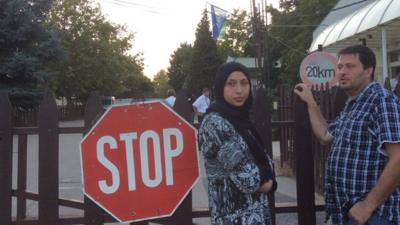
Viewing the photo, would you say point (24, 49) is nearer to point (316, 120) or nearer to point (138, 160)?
point (138, 160)

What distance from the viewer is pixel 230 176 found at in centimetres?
296

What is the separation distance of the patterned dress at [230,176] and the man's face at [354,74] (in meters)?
0.76

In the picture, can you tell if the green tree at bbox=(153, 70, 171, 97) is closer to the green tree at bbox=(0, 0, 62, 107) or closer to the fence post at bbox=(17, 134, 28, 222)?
the green tree at bbox=(0, 0, 62, 107)

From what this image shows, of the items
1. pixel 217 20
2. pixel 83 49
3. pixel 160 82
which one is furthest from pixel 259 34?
pixel 160 82

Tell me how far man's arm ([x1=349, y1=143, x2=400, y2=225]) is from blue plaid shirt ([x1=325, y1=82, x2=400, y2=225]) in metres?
0.05

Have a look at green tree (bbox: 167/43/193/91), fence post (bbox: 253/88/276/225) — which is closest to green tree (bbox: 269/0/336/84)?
fence post (bbox: 253/88/276/225)

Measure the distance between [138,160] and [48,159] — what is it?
92cm

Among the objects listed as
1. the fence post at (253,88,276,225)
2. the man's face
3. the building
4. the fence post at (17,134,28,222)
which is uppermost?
the building

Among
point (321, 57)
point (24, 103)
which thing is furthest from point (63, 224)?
point (24, 103)

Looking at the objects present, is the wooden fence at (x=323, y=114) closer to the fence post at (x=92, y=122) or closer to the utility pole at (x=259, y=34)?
the fence post at (x=92, y=122)

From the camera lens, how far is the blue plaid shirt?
2.88m

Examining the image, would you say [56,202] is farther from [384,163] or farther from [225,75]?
[384,163]

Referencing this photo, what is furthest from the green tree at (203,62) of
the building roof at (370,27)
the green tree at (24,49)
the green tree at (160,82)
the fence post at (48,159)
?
the green tree at (160,82)

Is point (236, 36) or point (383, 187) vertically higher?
point (236, 36)
